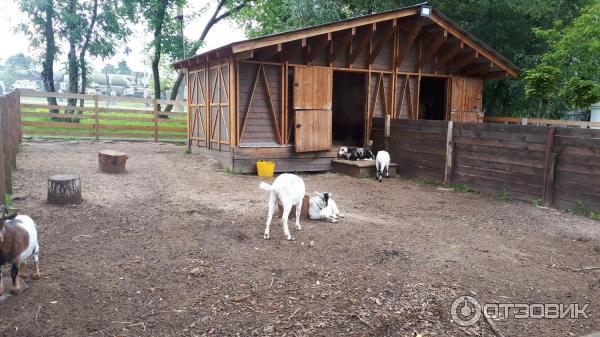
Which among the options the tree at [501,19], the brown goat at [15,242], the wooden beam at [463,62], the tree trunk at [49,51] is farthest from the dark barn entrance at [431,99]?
the tree trunk at [49,51]

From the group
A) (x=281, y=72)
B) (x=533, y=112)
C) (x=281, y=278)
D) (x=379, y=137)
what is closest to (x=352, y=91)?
(x=379, y=137)

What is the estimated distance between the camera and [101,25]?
64.0ft

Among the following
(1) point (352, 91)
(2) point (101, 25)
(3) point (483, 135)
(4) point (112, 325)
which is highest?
(2) point (101, 25)

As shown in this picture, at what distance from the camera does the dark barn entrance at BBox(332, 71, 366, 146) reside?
1559 centimetres

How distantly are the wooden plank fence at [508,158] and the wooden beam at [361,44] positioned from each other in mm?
2129

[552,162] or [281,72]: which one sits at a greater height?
[281,72]

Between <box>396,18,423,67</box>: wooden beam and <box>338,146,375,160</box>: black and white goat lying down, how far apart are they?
2.95 meters

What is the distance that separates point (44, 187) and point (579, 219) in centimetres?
906

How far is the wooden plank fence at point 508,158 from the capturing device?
24.2 ft

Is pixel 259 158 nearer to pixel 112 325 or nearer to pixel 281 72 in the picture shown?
pixel 281 72

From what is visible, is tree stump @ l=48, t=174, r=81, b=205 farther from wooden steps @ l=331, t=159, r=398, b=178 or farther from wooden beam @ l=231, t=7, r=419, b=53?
wooden steps @ l=331, t=159, r=398, b=178

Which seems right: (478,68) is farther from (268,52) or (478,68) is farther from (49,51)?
(49,51)

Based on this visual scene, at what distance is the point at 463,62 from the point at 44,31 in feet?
54.6

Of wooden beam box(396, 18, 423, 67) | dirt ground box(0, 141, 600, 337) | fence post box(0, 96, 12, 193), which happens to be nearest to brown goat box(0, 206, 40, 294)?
dirt ground box(0, 141, 600, 337)
